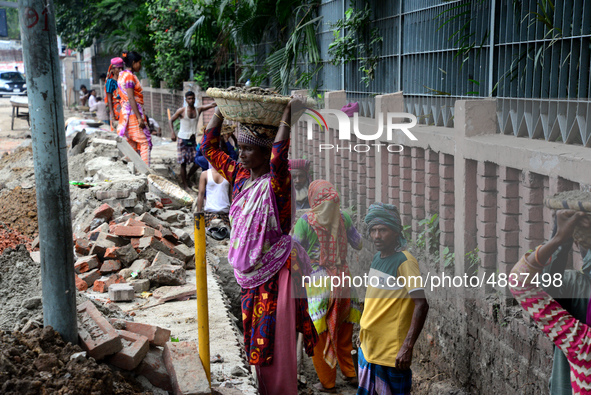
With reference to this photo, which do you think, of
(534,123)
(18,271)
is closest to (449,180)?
(534,123)

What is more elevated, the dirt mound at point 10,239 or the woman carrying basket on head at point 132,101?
the woman carrying basket on head at point 132,101

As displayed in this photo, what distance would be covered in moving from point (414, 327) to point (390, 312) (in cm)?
19

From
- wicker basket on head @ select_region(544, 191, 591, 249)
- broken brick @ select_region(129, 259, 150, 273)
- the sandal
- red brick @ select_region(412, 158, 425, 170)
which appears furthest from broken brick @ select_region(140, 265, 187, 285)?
wicker basket on head @ select_region(544, 191, 591, 249)

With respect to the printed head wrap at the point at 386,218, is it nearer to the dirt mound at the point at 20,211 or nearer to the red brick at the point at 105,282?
the red brick at the point at 105,282

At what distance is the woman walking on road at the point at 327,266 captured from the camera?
4973 mm

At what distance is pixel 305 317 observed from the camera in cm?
351

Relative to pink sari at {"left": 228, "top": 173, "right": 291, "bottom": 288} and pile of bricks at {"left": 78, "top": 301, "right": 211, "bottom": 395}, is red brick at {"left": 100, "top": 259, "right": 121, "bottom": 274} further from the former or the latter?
pink sari at {"left": 228, "top": 173, "right": 291, "bottom": 288}

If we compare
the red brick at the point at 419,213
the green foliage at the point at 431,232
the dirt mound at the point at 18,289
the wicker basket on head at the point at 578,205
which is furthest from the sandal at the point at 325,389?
the wicker basket on head at the point at 578,205

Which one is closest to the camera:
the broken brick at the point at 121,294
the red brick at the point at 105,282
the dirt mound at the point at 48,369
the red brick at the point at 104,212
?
the dirt mound at the point at 48,369

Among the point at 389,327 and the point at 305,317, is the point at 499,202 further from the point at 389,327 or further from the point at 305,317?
the point at 305,317

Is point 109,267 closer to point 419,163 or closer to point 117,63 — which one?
point 419,163

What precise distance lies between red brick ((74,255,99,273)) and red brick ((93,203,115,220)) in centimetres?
124

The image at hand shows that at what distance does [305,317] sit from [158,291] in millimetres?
2416

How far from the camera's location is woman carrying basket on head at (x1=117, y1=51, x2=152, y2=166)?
30.7 ft
